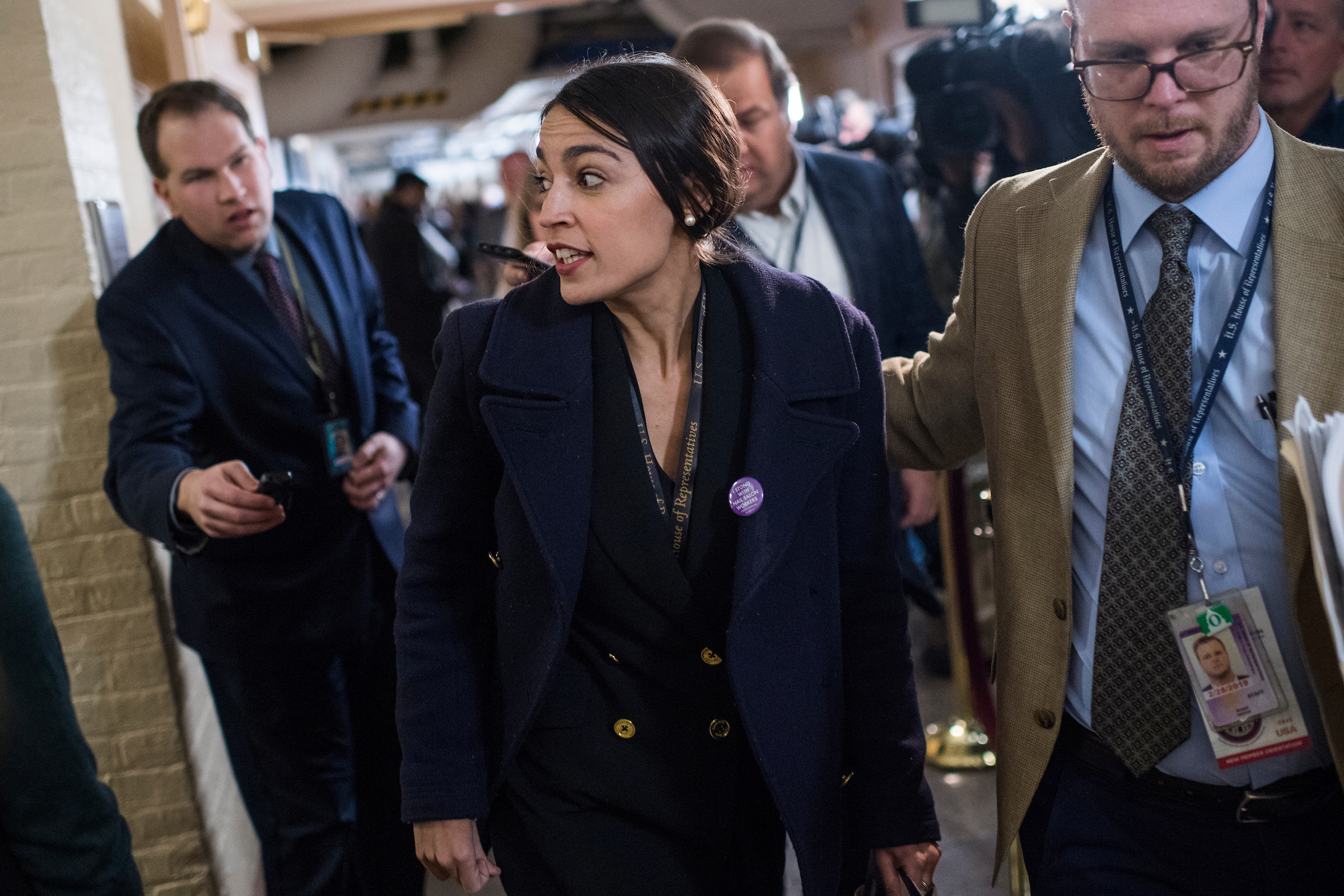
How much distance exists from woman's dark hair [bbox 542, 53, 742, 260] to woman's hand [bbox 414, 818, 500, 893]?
2.86 ft

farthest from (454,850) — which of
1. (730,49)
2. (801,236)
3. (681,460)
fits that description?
(730,49)

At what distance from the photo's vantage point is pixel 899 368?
1884mm

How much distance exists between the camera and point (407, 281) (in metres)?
6.31

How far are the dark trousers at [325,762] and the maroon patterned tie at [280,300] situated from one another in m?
0.55

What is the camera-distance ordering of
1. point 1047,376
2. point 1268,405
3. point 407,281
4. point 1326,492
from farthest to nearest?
point 407,281 < point 1047,376 < point 1268,405 < point 1326,492

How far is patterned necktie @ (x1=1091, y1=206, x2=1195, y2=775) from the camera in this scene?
136 centimetres

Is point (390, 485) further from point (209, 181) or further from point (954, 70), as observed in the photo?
point (954, 70)

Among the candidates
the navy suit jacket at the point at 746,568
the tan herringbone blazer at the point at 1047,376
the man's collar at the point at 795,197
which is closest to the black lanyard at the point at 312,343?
the navy suit jacket at the point at 746,568

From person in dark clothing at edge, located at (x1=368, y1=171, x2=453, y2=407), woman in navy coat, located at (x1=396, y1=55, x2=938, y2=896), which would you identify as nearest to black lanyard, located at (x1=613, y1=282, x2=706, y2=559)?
woman in navy coat, located at (x1=396, y1=55, x2=938, y2=896)

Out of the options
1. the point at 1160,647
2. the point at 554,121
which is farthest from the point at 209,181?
the point at 1160,647

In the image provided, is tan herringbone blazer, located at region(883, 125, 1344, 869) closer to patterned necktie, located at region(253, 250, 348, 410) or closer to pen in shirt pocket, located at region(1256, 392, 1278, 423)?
pen in shirt pocket, located at region(1256, 392, 1278, 423)

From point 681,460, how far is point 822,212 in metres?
1.37

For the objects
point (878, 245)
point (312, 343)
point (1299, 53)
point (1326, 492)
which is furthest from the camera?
point (878, 245)

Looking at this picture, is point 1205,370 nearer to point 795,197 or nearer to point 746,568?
point 746,568
